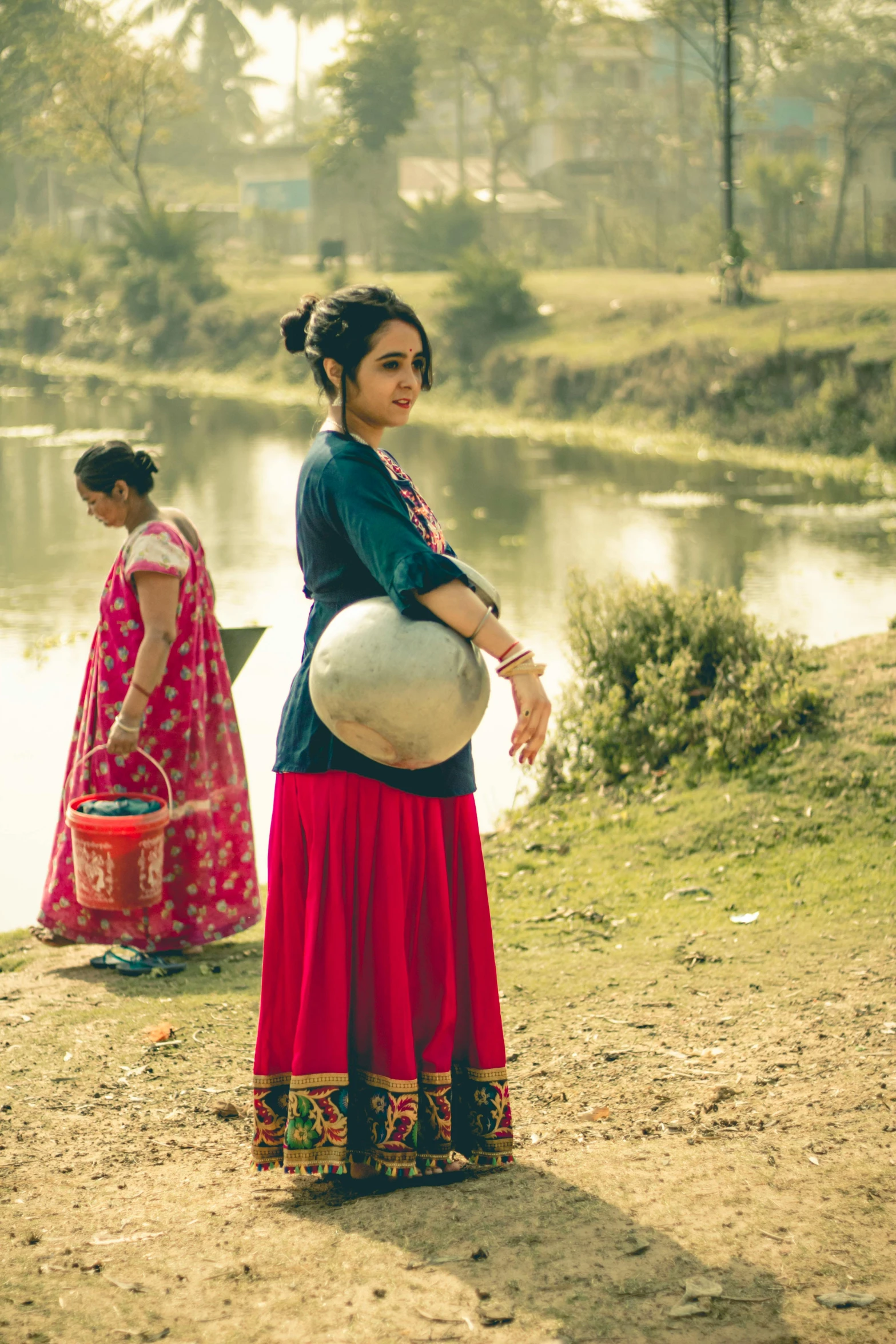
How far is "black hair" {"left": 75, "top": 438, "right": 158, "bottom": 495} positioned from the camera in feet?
15.7

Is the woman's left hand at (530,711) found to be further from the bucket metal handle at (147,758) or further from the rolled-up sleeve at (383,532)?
the bucket metal handle at (147,758)

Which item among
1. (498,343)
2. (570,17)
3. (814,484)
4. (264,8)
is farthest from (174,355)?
(264,8)

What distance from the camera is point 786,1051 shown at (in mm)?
3676

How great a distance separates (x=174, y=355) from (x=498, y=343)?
38.1 ft

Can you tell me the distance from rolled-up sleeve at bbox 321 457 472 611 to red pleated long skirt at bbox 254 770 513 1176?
46cm

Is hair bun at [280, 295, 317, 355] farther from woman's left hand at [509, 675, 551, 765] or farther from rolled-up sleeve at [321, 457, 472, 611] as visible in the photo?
woman's left hand at [509, 675, 551, 765]

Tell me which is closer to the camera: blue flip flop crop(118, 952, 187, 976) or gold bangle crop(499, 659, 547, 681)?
gold bangle crop(499, 659, 547, 681)

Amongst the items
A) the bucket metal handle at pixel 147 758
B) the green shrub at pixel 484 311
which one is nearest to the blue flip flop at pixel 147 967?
the bucket metal handle at pixel 147 758

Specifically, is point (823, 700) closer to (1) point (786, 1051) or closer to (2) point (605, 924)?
(2) point (605, 924)

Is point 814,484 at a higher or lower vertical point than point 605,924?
higher

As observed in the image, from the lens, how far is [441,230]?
1547 inches

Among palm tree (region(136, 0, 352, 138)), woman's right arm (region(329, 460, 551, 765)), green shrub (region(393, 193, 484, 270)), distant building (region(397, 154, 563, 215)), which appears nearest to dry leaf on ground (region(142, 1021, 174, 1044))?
woman's right arm (region(329, 460, 551, 765))

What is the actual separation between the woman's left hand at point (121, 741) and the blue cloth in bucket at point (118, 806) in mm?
165

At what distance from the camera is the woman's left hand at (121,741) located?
15.3ft
